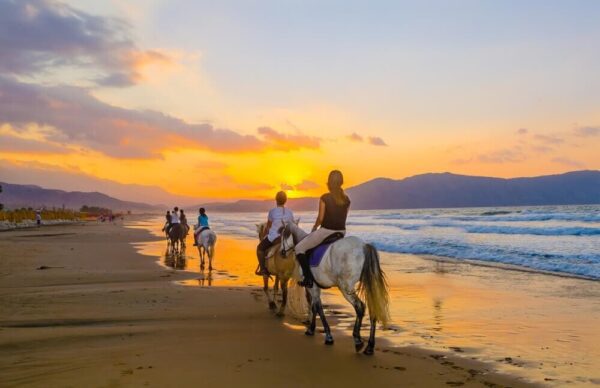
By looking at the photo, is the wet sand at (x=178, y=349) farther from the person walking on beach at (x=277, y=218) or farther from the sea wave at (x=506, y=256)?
the sea wave at (x=506, y=256)

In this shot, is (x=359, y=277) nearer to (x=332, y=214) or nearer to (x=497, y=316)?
(x=332, y=214)

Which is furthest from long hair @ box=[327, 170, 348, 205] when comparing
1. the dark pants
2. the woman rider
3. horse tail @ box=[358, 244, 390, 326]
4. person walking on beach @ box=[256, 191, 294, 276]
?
the dark pants

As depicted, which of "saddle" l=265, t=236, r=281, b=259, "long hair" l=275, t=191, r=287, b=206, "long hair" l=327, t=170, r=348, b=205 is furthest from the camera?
"saddle" l=265, t=236, r=281, b=259

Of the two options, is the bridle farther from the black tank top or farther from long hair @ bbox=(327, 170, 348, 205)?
long hair @ bbox=(327, 170, 348, 205)

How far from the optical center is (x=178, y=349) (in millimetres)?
7660

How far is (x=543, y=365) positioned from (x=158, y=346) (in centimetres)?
561

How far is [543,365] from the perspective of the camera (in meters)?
7.08

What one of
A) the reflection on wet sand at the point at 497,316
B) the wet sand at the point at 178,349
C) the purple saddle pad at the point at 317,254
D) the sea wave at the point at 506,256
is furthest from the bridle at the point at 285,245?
the sea wave at the point at 506,256

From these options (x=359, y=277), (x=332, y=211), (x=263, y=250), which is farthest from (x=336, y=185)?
(x=263, y=250)

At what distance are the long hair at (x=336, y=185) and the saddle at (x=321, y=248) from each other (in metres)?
0.57

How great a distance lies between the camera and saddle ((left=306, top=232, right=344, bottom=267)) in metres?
8.66

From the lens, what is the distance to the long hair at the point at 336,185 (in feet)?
28.2

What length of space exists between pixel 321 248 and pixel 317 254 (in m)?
0.13

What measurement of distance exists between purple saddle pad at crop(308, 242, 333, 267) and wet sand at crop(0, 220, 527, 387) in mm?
1314
